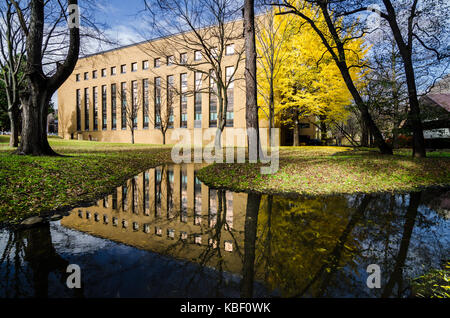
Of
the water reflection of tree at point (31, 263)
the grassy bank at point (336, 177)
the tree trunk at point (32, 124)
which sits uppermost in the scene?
the tree trunk at point (32, 124)

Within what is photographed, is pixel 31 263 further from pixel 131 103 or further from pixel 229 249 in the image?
pixel 131 103

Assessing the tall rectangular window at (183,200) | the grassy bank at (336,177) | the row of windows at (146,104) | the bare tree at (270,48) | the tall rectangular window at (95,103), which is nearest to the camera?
the tall rectangular window at (183,200)

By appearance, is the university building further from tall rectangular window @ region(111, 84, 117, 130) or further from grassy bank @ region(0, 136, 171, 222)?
grassy bank @ region(0, 136, 171, 222)

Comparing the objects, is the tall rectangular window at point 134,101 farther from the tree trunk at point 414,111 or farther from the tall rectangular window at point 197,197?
the tree trunk at point 414,111

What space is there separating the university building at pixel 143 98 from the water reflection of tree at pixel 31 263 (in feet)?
77.9

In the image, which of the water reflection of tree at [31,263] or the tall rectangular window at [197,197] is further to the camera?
the tall rectangular window at [197,197]

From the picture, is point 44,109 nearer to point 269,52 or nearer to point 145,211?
point 145,211

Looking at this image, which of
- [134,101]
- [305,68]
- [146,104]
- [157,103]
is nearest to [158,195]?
[305,68]

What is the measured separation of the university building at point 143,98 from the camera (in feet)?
91.8

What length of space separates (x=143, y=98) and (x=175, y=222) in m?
34.9

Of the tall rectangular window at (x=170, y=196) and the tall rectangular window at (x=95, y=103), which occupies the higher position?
the tall rectangular window at (x=95, y=103)

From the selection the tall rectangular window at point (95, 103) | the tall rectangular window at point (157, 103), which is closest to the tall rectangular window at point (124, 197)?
the tall rectangular window at point (157, 103)

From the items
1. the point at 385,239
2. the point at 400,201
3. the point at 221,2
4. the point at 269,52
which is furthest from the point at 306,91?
the point at 385,239
